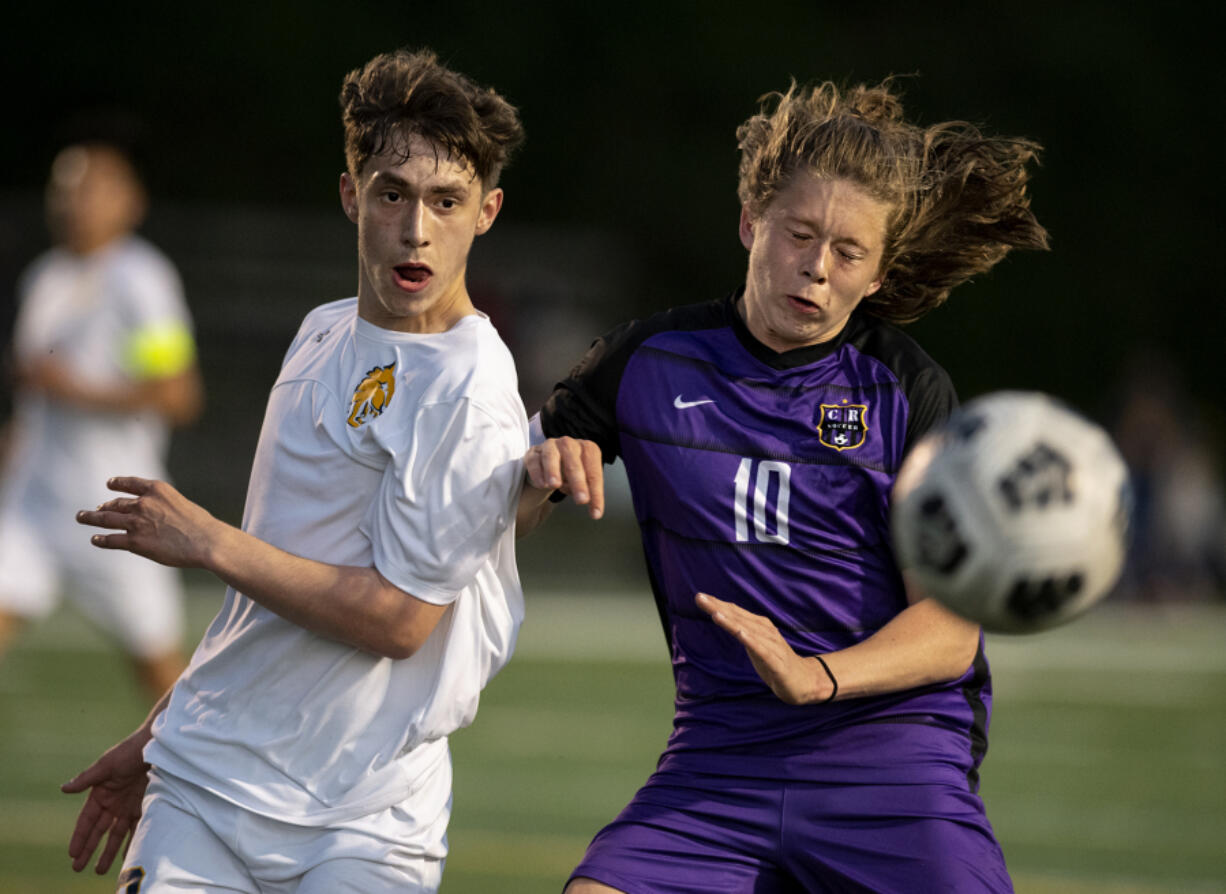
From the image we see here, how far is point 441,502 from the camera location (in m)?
3.31

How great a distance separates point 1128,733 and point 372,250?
8098 mm

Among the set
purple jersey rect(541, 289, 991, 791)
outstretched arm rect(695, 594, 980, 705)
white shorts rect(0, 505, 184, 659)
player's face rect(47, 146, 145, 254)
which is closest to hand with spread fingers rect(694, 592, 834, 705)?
outstretched arm rect(695, 594, 980, 705)

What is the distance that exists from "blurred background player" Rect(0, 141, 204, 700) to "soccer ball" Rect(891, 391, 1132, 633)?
4.40 m

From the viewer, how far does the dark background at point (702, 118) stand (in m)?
26.5

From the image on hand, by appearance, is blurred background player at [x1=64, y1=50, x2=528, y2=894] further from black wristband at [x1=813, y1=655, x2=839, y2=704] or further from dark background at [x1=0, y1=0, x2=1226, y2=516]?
dark background at [x1=0, y1=0, x2=1226, y2=516]

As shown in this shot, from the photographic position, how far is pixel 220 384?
2050cm

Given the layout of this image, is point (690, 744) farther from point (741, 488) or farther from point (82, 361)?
point (82, 361)

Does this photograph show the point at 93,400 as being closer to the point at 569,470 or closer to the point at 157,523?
the point at 157,523

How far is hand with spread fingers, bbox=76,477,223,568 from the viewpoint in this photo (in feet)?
10.6

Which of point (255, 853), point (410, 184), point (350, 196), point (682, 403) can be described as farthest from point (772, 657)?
point (350, 196)

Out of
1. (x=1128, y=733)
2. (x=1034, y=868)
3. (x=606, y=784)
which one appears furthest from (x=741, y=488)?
(x=1128, y=733)

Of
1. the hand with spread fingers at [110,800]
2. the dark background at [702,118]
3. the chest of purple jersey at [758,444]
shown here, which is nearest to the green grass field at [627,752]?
the hand with spread fingers at [110,800]

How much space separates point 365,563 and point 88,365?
4.21 metres

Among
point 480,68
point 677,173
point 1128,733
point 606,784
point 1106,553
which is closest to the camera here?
point 1106,553
